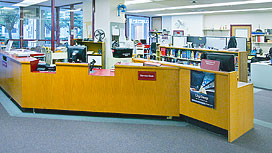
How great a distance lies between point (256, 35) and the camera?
40.1ft

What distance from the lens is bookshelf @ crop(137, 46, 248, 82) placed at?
292 inches

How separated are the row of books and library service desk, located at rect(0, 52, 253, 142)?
4209mm

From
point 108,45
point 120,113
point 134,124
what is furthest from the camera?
point 108,45

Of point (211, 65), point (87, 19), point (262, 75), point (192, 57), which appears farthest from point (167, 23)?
point (211, 65)

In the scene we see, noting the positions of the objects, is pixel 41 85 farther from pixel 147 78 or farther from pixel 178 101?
pixel 178 101

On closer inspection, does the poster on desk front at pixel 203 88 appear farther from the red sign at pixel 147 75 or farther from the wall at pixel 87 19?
the wall at pixel 87 19

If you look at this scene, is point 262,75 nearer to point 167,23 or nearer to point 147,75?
point 147,75

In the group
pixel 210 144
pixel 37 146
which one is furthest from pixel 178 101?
pixel 37 146

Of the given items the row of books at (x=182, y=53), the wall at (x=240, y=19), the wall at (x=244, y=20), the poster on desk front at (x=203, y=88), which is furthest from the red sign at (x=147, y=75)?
the wall at (x=240, y=19)

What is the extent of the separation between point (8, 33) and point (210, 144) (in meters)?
11.2

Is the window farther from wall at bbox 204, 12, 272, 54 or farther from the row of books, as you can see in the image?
wall at bbox 204, 12, 272, 54

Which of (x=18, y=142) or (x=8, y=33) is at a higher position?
(x=8, y=33)

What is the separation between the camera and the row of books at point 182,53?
8.47m

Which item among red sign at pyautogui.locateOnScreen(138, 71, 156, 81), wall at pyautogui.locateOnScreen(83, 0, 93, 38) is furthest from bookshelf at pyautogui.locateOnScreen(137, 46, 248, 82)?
red sign at pyautogui.locateOnScreen(138, 71, 156, 81)
